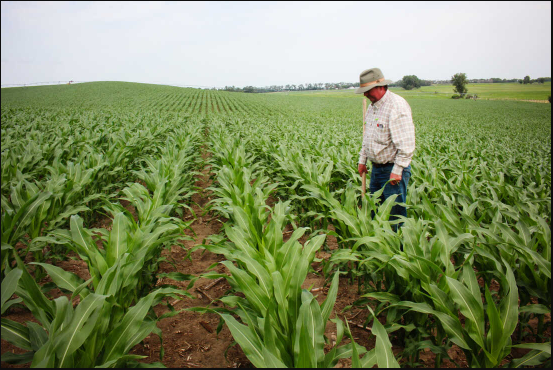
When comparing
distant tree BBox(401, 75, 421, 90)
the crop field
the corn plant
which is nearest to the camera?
the corn plant

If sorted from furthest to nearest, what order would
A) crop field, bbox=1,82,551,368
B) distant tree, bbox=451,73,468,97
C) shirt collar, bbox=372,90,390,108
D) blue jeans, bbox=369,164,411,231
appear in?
1. distant tree, bbox=451,73,468,97
2. blue jeans, bbox=369,164,411,231
3. shirt collar, bbox=372,90,390,108
4. crop field, bbox=1,82,551,368

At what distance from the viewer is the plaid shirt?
281 cm

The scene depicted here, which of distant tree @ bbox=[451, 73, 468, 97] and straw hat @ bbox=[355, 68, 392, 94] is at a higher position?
distant tree @ bbox=[451, 73, 468, 97]

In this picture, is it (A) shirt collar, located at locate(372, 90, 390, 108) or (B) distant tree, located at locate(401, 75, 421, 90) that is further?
(B) distant tree, located at locate(401, 75, 421, 90)

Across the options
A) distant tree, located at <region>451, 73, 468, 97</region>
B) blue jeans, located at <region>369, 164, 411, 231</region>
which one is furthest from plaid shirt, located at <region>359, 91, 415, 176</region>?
distant tree, located at <region>451, 73, 468, 97</region>

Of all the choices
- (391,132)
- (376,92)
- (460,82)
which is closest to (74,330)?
(391,132)

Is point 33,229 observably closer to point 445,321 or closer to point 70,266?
point 70,266

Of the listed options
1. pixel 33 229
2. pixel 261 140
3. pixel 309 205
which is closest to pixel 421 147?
pixel 261 140

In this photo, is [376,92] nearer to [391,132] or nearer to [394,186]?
[391,132]

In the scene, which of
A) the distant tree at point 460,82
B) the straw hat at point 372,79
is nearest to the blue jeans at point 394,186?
the straw hat at point 372,79

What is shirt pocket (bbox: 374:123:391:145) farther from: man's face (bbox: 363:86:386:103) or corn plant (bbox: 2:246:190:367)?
corn plant (bbox: 2:246:190:367)

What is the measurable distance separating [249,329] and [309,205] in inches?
98.2

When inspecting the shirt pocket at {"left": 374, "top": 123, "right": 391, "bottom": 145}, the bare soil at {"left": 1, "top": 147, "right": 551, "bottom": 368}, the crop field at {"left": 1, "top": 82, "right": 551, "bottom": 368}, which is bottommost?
the bare soil at {"left": 1, "top": 147, "right": 551, "bottom": 368}

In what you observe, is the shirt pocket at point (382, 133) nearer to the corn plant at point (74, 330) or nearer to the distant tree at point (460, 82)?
the corn plant at point (74, 330)
